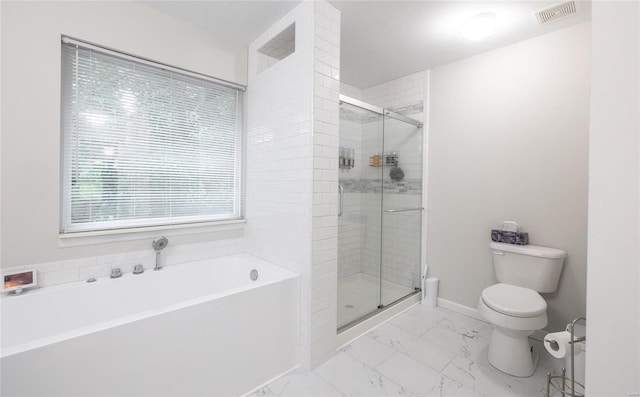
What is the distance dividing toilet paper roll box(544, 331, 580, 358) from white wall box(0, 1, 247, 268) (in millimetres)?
2798

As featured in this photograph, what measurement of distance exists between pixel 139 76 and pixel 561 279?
3.64 m

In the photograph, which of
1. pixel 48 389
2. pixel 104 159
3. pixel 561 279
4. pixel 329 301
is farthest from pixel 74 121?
pixel 561 279

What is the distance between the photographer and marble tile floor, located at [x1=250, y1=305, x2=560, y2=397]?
1.69m

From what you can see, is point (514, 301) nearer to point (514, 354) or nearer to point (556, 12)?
point (514, 354)

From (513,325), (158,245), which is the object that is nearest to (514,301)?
(513,325)

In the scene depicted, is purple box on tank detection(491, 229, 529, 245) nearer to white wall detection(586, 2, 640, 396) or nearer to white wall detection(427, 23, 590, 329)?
white wall detection(427, 23, 590, 329)

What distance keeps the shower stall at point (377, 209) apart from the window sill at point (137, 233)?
1.06m

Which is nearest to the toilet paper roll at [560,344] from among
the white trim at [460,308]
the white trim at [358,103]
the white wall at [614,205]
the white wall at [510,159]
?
the white wall at [614,205]

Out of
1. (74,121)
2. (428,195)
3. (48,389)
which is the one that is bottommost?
(48,389)

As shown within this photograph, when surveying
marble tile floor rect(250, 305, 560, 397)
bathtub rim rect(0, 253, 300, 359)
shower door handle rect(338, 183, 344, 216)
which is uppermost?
shower door handle rect(338, 183, 344, 216)

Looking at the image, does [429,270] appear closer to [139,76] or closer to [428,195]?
[428,195]

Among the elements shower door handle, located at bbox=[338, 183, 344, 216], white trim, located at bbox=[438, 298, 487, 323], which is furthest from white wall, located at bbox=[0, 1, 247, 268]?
white trim, located at bbox=[438, 298, 487, 323]

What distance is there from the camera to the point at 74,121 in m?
1.80

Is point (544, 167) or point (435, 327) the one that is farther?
point (435, 327)
